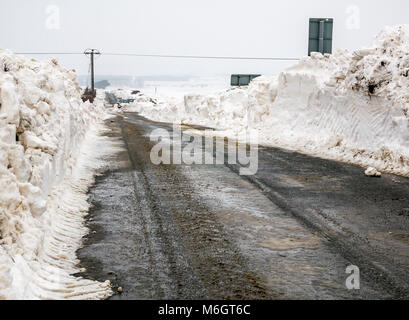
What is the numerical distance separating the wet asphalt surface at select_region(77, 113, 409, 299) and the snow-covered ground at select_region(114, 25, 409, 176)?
241 cm

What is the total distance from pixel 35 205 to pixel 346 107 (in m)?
11.6

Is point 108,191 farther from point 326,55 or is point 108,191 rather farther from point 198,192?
point 326,55

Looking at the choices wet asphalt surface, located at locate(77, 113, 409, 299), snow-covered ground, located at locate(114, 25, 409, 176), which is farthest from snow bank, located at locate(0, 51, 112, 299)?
snow-covered ground, located at locate(114, 25, 409, 176)

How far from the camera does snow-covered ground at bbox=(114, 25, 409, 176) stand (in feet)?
39.1

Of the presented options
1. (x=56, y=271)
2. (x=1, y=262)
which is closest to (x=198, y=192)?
(x=56, y=271)

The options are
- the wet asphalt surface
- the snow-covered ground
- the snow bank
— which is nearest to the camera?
the snow bank

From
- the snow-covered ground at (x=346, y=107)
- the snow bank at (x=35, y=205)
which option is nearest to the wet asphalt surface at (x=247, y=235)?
the snow bank at (x=35, y=205)

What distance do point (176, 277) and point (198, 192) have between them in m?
3.81

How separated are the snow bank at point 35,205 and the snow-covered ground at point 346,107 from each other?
7406 mm

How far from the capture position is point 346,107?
576 inches

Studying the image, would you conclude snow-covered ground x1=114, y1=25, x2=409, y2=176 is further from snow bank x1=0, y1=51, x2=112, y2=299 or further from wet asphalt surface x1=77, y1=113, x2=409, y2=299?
snow bank x1=0, y1=51, x2=112, y2=299

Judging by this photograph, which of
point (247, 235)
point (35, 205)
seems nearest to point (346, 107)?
point (247, 235)

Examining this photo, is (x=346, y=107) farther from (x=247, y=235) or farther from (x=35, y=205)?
(x=35, y=205)
